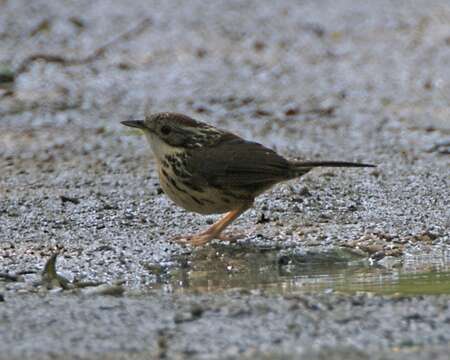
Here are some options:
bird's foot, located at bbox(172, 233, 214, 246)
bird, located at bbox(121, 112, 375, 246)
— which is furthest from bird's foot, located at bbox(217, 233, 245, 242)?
bird's foot, located at bbox(172, 233, 214, 246)

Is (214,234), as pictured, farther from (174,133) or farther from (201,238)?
(174,133)

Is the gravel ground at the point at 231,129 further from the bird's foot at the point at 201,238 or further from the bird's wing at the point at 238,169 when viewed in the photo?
the bird's wing at the point at 238,169

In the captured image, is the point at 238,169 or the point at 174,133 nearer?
the point at 238,169

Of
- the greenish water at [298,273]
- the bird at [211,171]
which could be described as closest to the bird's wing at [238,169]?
the bird at [211,171]

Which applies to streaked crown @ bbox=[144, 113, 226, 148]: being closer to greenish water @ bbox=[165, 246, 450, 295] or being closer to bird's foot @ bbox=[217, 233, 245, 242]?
bird's foot @ bbox=[217, 233, 245, 242]

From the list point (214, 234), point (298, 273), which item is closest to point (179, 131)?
point (214, 234)

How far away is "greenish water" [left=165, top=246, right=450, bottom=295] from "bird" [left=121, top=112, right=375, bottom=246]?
1.01 feet

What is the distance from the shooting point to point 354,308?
6.08 meters

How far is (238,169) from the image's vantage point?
8281 millimetres

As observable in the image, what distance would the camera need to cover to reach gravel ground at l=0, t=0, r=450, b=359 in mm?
5754

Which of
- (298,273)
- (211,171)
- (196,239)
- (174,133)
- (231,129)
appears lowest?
(298,273)

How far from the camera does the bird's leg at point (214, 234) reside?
8164 mm

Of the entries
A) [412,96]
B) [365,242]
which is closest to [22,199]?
[365,242]

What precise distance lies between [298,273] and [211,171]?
1.04 metres
